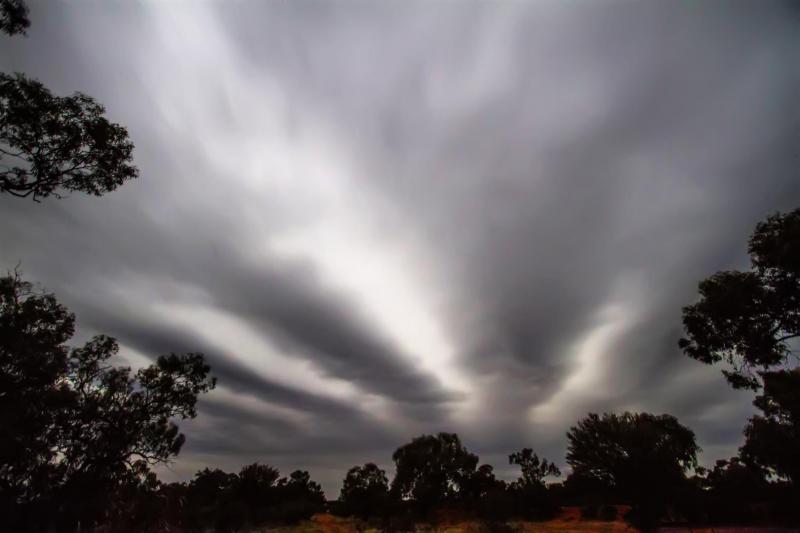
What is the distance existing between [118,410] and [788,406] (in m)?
66.0

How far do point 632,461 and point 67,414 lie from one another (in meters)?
49.4

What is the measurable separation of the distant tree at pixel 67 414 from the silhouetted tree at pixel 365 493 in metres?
45.7

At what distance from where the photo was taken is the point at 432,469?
8156 cm

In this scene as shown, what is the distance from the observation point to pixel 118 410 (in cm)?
3881

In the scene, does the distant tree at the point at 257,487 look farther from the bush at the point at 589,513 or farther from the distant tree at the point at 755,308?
the distant tree at the point at 755,308

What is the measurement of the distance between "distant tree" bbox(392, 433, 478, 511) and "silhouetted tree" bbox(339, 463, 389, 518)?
3.89 metres

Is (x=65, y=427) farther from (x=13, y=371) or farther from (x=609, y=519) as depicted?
(x=609, y=519)

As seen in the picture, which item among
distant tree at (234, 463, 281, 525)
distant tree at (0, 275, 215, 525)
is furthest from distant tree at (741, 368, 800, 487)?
distant tree at (234, 463, 281, 525)

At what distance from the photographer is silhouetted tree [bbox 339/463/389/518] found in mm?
73750

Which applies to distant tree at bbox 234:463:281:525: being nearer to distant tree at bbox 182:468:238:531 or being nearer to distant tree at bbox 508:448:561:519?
distant tree at bbox 182:468:238:531

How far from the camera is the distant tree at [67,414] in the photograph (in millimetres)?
26703

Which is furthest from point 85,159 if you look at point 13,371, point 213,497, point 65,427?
point 213,497

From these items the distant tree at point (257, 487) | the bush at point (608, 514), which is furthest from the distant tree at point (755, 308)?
the distant tree at point (257, 487)

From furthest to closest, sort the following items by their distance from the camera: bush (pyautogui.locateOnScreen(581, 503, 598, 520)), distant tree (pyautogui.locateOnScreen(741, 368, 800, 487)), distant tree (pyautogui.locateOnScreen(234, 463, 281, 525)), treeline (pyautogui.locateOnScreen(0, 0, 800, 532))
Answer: distant tree (pyautogui.locateOnScreen(234, 463, 281, 525)), bush (pyautogui.locateOnScreen(581, 503, 598, 520)), distant tree (pyautogui.locateOnScreen(741, 368, 800, 487)), treeline (pyautogui.locateOnScreen(0, 0, 800, 532))
